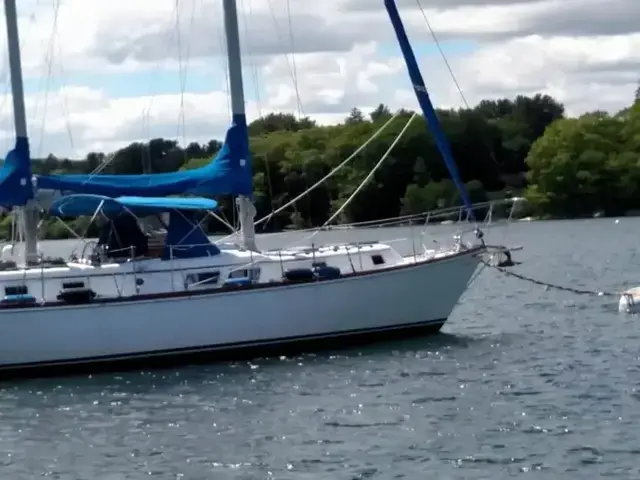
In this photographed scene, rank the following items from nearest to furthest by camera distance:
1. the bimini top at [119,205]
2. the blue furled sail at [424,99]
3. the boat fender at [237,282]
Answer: the boat fender at [237,282]
the bimini top at [119,205]
the blue furled sail at [424,99]

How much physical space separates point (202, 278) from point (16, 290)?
4201 millimetres

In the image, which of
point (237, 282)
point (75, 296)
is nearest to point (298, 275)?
point (237, 282)

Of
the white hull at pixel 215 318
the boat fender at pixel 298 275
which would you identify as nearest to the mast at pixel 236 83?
the boat fender at pixel 298 275

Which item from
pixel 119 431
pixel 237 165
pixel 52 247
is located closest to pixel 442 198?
pixel 52 247

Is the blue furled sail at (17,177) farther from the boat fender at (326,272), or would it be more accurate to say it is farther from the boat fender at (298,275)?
the boat fender at (326,272)

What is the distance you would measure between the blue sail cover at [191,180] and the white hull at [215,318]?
3288 millimetres

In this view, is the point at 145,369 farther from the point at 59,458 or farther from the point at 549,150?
the point at 549,150

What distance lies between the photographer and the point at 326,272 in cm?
3588

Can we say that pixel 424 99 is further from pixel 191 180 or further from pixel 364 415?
pixel 364 415

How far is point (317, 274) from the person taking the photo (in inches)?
1409

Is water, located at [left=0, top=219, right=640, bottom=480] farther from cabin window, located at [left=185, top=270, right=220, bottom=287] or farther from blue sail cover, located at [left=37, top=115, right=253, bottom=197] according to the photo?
blue sail cover, located at [left=37, top=115, right=253, bottom=197]

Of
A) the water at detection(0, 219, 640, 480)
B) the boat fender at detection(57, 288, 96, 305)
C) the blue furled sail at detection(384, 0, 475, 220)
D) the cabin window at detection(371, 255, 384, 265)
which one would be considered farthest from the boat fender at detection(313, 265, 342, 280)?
the boat fender at detection(57, 288, 96, 305)

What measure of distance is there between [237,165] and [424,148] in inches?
3220

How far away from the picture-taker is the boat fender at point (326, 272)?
35.8m
